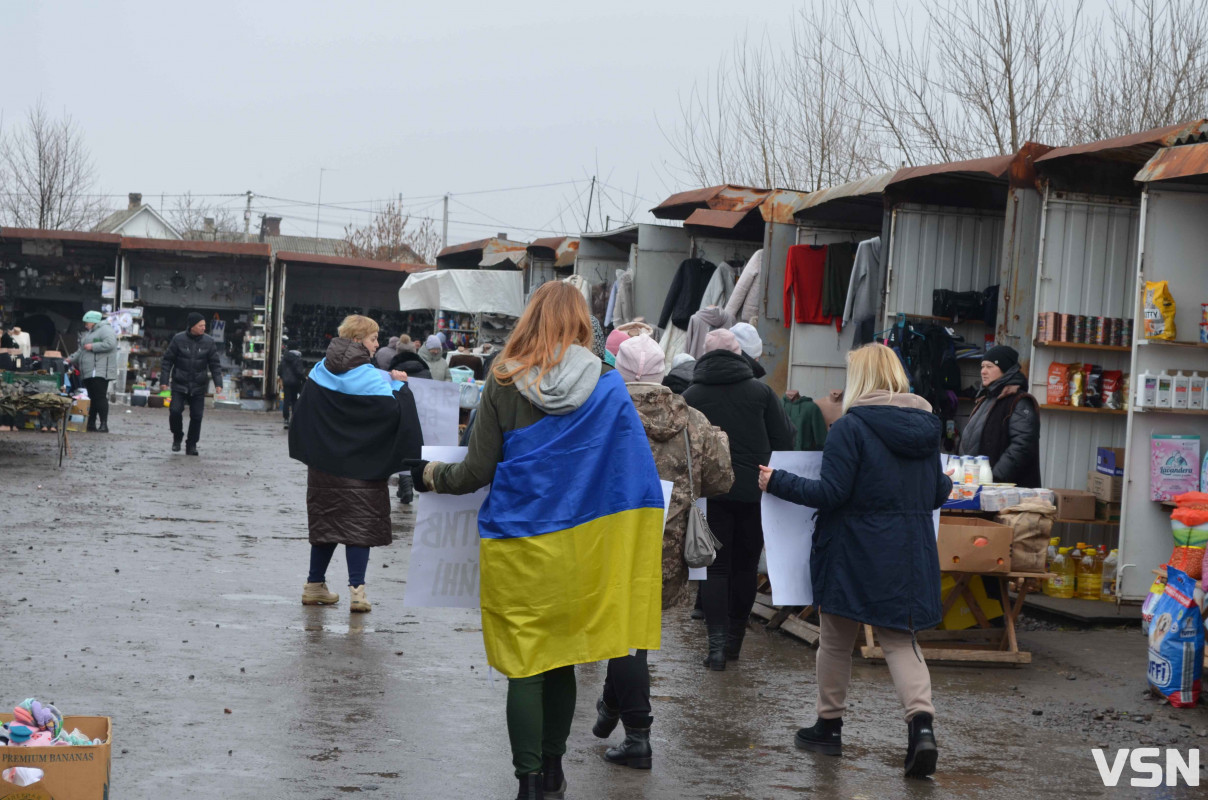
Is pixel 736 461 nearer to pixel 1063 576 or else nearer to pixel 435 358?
pixel 1063 576

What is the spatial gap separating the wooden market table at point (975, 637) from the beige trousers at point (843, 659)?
76.8 inches

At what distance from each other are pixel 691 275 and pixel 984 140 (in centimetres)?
732

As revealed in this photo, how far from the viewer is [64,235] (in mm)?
28891

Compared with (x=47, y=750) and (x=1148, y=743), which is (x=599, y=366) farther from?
(x=1148, y=743)

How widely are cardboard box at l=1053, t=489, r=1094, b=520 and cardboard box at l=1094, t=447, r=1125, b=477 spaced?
324 millimetres

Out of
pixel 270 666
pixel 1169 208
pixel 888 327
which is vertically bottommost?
pixel 270 666

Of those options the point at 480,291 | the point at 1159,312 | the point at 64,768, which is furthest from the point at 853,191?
the point at 480,291

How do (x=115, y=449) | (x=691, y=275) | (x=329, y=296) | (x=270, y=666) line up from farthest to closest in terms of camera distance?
(x=329, y=296) < (x=115, y=449) < (x=691, y=275) < (x=270, y=666)

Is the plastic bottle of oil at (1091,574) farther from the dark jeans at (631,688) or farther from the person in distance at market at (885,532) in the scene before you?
the dark jeans at (631,688)

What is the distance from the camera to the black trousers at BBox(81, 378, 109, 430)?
20.2m

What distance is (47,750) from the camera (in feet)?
11.9

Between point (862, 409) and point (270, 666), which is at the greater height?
point (862, 409)

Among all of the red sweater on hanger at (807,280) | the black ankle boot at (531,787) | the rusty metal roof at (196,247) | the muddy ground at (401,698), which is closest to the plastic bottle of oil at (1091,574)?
the muddy ground at (401,698)

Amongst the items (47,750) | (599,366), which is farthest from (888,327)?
(47,750)
